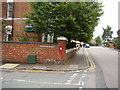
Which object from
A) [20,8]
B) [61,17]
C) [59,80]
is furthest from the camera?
[20,8]

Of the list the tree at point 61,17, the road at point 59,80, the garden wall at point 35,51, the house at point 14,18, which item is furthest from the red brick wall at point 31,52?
the house at point 14,18

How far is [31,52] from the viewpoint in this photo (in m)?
12.6

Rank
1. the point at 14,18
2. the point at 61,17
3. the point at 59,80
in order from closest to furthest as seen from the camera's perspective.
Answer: the point at 59,80
the point at 61,17
the point at 14,18

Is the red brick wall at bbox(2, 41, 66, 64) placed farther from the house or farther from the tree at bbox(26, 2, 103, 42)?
the house

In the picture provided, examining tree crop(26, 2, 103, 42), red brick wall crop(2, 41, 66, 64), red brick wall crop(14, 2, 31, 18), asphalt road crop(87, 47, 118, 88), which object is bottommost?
asphalt road crop(87, 47, 118, 88)

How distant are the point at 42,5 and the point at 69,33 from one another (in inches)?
135

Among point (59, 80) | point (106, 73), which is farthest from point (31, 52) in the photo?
point (106, 73)

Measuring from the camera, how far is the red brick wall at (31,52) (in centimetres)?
1224

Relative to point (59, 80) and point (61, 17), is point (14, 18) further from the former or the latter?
point (59, 80)

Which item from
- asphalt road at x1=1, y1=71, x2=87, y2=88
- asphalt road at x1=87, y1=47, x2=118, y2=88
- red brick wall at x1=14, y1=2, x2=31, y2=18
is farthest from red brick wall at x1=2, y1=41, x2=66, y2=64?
red brick wall at x1=14, y1=2, x2=31, y2=18

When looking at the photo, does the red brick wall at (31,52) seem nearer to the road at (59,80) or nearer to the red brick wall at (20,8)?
the road at (59,80)

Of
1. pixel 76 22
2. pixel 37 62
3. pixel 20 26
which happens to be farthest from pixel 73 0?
pixel 20 26

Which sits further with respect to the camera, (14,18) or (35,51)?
(14,18)

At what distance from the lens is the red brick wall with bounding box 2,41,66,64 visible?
1224 cm
